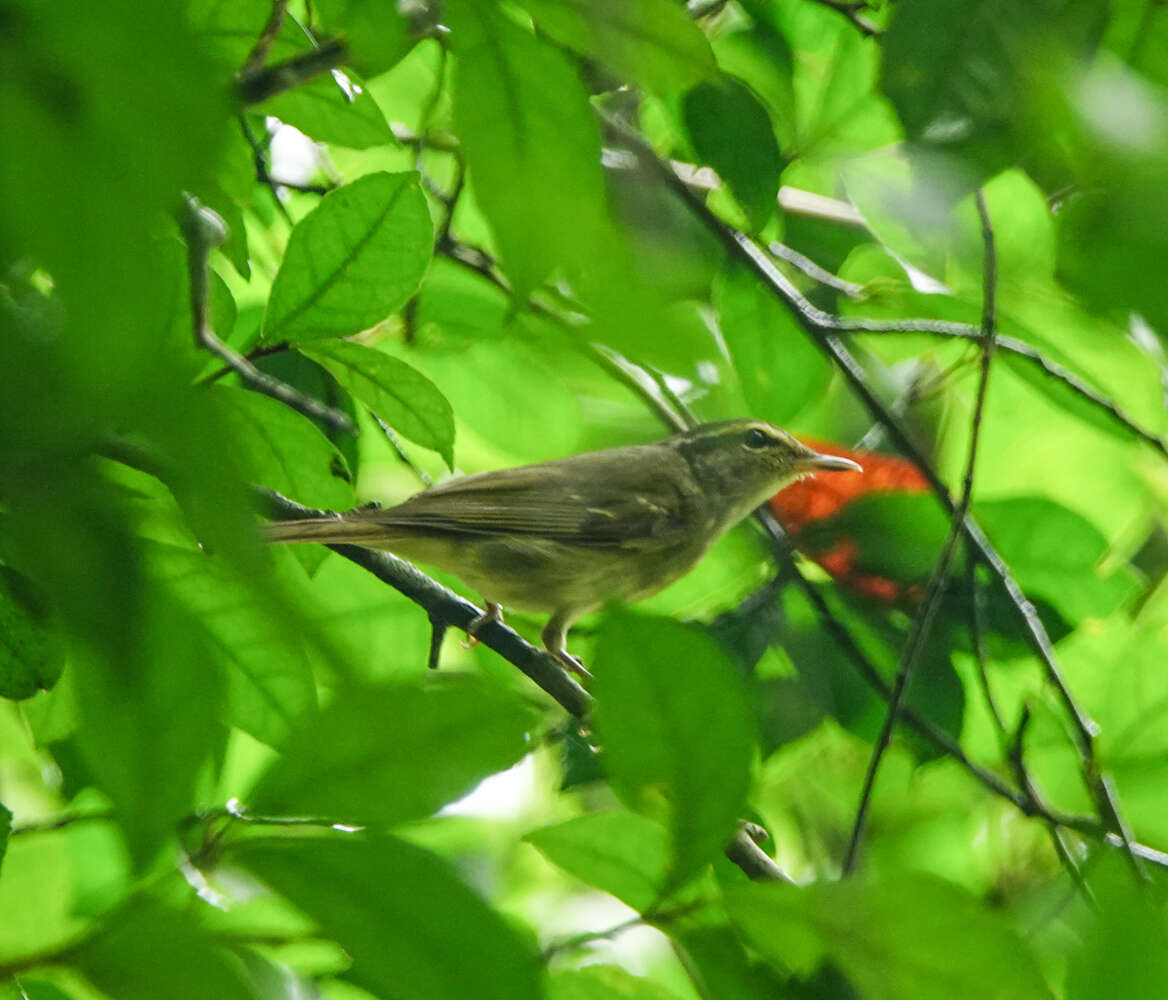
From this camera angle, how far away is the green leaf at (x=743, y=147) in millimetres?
1947

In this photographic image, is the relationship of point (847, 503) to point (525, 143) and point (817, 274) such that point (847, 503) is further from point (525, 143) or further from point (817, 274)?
point (525, 143)

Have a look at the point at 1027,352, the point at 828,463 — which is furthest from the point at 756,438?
the point at 1027,352

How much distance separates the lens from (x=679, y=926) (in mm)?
1080

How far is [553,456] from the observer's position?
2814 millimetres

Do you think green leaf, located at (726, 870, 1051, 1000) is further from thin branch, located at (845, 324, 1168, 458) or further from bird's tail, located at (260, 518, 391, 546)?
bird's tail, located at (260, 518, 391, 546)

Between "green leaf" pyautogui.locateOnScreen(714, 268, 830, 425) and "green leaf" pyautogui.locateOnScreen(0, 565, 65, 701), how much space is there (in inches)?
49.7

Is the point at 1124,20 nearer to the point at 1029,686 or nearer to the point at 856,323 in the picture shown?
the point at 856,323

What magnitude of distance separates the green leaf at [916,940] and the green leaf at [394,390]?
1.13 m

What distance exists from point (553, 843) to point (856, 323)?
A: 1793 millimetres

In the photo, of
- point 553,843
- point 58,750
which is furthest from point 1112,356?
point 58,750

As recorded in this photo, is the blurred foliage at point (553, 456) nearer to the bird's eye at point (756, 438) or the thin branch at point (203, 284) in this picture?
Answer: the thin branch at point (203, 284)

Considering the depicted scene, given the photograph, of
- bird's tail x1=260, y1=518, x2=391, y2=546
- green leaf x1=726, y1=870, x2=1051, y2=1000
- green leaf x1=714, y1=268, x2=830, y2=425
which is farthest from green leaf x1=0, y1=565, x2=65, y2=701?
green leaf x1=714, y1=268, x2=830, y2=425

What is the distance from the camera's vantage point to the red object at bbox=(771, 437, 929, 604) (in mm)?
2734

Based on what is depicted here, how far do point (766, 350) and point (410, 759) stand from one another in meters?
1.67
